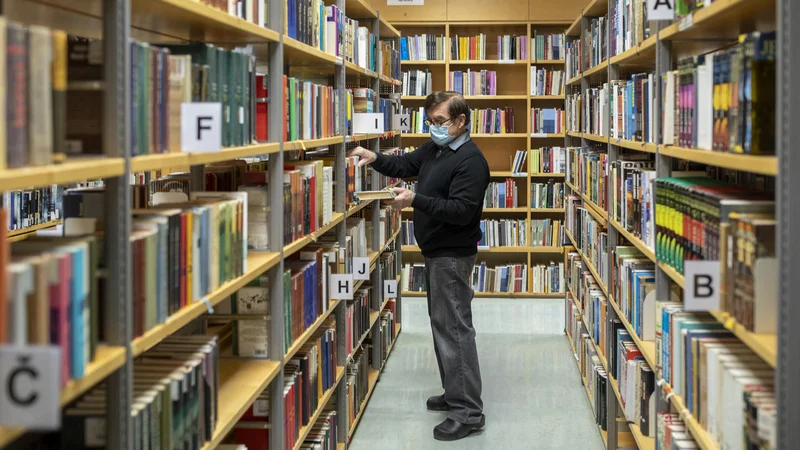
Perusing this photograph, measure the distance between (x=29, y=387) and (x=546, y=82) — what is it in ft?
25.6

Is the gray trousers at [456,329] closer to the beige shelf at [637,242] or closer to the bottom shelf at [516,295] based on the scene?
the beige shelf at [637,242]

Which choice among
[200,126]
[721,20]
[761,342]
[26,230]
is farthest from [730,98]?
[26,230]

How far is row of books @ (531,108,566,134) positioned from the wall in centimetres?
88

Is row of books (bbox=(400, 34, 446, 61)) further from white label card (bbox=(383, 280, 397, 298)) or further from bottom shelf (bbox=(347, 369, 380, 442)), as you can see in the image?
bottom shelf (bbox=(347, 369, 380, 442))

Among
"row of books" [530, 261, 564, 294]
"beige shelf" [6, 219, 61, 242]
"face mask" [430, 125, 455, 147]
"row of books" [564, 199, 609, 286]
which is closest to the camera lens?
"face mask" [430, 125, 455, 147]

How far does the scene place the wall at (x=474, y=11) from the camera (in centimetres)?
859

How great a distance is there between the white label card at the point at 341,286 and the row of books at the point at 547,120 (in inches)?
201

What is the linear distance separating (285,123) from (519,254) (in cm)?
608

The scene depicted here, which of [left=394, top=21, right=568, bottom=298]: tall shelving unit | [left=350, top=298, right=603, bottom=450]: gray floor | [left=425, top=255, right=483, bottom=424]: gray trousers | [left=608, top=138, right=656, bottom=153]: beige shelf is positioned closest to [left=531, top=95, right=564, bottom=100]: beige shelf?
[left=394, top=21, right=568, bottom=298]: tall shelving unit

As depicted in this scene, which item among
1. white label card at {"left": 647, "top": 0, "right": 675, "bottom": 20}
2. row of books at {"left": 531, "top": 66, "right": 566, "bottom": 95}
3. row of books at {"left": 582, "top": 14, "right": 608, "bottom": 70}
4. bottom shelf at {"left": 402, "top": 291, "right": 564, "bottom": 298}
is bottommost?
bottom shelf at {"left": 402, "top": 291, "right": 564, "bottom": 298}

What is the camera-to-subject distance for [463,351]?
4512 mm

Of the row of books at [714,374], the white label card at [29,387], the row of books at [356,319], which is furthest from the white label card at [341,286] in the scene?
the white label card at [29,387]

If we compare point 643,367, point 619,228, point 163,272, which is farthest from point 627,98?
point 163,272

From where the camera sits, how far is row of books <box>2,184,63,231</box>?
5363mm
